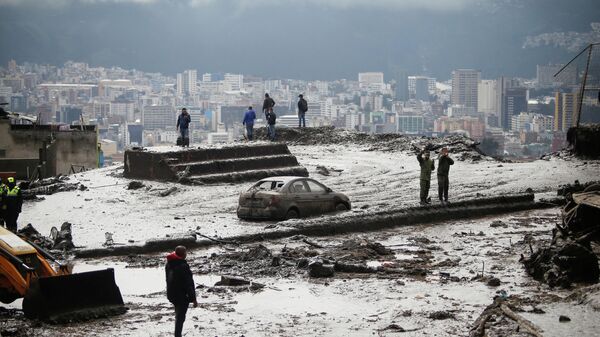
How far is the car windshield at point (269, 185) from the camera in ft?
86.6

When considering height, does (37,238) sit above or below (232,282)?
above

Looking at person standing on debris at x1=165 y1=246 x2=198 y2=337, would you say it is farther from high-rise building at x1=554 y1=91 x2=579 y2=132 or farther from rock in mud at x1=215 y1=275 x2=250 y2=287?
high-rise building at x1=554 y1=91 x2=579 y2=132

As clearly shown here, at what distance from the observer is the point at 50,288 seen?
1508 centimetres

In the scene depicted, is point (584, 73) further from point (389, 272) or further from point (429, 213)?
point (389, 272)

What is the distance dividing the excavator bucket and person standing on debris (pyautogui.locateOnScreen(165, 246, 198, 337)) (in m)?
2.56

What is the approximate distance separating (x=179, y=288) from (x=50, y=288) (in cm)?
290

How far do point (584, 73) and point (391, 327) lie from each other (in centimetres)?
2703

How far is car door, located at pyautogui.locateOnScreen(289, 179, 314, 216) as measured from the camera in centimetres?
2633

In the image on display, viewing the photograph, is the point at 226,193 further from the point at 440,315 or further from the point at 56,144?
the point at 56,144

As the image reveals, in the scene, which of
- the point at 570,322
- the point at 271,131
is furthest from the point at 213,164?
the point at 570,322

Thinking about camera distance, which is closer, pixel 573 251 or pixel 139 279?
pixel 573 251

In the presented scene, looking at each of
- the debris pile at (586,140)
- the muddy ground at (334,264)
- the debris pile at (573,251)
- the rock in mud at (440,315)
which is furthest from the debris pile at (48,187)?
the rock in mud at (440,315)

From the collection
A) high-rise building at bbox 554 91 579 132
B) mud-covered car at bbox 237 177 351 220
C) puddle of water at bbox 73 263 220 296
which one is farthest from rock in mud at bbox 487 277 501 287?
high-rise building at bbox 554 91 579 132

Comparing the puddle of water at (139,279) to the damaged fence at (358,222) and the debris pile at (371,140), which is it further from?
the debris pile at (371,140)
